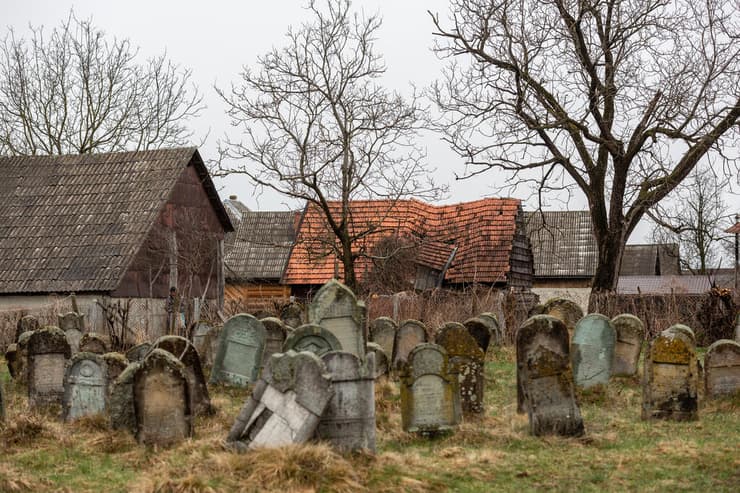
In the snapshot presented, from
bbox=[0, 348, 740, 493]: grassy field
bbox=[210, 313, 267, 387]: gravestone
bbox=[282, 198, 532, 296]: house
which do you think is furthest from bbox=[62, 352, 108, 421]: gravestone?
Answer: bbox=[282, 198, 532, 296]: house

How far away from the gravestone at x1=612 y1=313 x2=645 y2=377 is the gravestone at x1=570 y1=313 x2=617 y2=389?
850 millimetres

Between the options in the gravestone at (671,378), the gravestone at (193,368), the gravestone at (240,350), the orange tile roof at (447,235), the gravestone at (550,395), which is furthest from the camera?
the orange tile roof at (447,235)

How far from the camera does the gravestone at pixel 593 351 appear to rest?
1549 centimetres

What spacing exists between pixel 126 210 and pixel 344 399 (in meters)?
20.1

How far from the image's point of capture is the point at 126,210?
28.8m

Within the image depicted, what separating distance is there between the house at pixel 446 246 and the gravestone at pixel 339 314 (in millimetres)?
16032

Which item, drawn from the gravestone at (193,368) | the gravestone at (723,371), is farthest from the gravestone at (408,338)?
the gravestone at (193,368)

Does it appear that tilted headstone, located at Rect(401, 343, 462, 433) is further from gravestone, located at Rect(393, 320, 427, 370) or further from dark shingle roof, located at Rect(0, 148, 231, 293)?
dark shingle roof, located at Rect(0, 148, 231, 293)

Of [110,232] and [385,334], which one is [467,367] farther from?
[110,232]

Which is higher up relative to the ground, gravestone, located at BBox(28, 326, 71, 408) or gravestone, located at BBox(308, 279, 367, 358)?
gravestone, located at BBox(308, 279, 367, 358)

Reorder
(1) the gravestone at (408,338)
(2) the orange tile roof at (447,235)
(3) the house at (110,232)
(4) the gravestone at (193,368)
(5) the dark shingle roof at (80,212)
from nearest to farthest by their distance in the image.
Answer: (4) the gravestone at (193,368) < (1) the gravestone at (408,338) < (3) the house at (110,232) < (5) the dark shingle roof at (80,212) < (2) the orange tile roof at (447,235)

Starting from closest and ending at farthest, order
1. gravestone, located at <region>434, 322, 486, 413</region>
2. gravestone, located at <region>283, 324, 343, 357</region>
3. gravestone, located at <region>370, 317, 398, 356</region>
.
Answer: gravestone, located at <region>434, 322, 486, 413</region> < gravestone, located at <region>283, 324, 343, 357</region> < gravestone, located at <region>370, 317, 398, 356</region>

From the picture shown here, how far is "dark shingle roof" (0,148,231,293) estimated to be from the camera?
27.0 meters

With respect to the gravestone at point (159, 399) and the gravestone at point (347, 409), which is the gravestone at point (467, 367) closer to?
the gravestone at point (347, 409)
